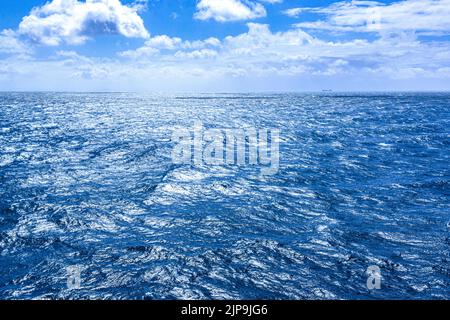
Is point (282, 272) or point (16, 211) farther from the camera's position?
point (16, 211)

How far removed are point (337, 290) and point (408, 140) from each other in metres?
37.7

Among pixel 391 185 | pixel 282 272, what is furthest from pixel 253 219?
pixel 391 185

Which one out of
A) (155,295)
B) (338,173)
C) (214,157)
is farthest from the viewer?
(214,157)

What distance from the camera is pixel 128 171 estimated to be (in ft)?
84.6

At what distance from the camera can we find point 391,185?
70.5 ft

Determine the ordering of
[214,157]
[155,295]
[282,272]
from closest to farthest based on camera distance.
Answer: [155,295], [282,272], [214,157]

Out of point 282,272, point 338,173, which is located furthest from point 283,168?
point 282,272

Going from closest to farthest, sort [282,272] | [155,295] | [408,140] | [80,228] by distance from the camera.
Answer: [155,295]
[282,272]
[80,228]
[408,140]

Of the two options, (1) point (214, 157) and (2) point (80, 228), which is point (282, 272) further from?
(1) point (214, 157)

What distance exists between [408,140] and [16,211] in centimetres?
4277

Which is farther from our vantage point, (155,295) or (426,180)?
(426,180)
